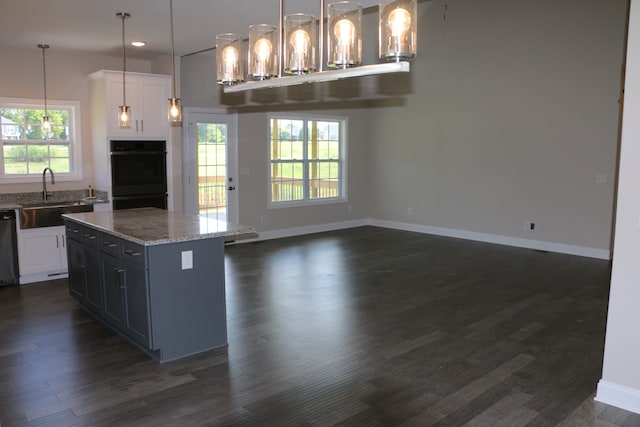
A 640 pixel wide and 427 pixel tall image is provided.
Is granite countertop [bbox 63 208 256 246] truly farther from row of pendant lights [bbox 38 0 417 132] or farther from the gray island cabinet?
row of pendant lights [bbox 38 0 417 132]

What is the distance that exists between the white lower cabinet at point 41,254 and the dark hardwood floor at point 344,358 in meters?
0.26

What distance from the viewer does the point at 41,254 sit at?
234 inches

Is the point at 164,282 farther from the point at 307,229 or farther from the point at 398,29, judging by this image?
the point at 307,229

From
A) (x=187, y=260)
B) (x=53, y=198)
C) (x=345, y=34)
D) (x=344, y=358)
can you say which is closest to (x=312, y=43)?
(x=345, y=34)

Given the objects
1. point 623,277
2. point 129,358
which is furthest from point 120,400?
point 623,277

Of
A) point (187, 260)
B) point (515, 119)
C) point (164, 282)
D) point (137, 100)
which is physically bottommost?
point (164, 282)

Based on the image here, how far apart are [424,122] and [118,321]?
6469mm

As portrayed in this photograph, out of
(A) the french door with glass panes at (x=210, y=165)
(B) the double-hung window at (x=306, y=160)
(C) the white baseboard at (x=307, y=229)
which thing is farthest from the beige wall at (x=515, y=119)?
(A) the french door with glass panes at (x=210, y=165)

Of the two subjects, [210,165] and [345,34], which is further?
[210,165]

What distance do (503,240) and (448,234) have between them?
1.01m

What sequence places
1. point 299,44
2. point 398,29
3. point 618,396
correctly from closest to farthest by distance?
point 398,29, point 299,44, point 618,396

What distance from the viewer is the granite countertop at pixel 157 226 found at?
3.65 m

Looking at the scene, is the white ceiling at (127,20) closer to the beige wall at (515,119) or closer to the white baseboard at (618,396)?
the white baseboard at (618,396)

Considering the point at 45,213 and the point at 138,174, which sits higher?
the point at 138,174
